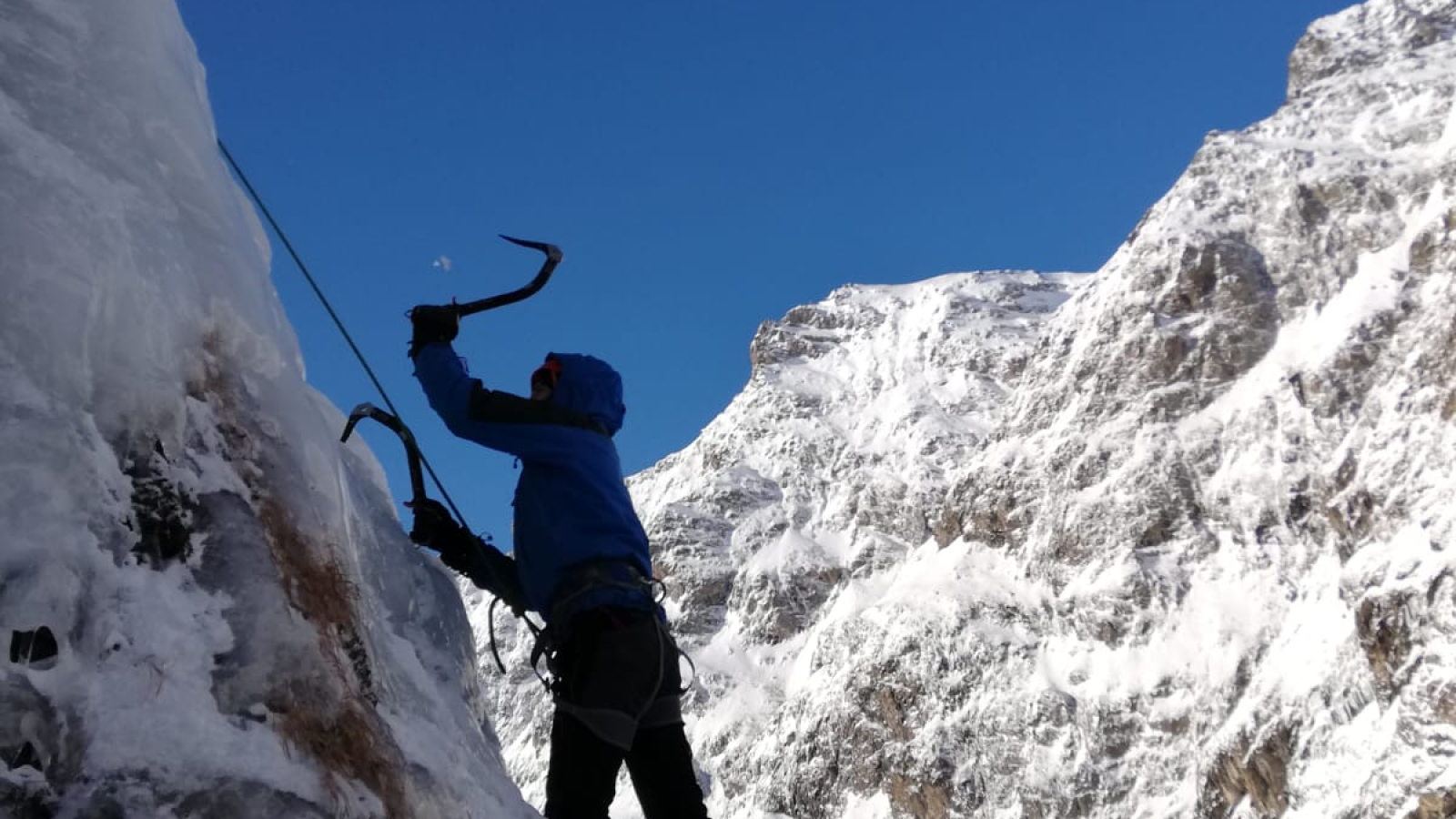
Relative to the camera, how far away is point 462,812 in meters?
4.21

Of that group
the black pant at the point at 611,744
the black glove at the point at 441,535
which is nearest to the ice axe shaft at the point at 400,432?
the black glove at the point at 441,535

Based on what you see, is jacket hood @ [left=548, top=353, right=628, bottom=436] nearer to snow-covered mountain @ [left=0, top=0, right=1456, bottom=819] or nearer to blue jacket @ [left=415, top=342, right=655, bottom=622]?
blue jacket @ [left=415, top=342, right=655, bottom=622]

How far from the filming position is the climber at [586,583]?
4.31 metres

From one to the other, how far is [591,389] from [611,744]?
1437 mm

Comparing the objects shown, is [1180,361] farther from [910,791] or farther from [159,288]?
[159,288]

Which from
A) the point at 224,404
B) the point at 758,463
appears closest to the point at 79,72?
the point at 224,404

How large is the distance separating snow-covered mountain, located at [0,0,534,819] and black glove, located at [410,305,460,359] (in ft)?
1.88

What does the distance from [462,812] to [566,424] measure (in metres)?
1.46

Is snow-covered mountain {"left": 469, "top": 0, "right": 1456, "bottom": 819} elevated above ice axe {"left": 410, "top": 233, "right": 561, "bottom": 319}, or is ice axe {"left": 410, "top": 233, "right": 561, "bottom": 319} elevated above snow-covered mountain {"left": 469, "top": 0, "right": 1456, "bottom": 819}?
snow-covered mountain {"left": 469, "top": 0, "right": 1456, "bottom": 819}

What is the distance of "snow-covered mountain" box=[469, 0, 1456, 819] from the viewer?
72.1 metres

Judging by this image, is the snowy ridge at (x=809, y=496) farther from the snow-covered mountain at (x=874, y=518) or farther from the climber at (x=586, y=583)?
the climber at (x=586, y=583)

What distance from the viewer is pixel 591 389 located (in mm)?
4980

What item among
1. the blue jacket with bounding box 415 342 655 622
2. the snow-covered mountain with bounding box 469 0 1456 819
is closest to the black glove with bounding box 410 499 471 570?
the blue jacket with bounding box 415 342 655 622

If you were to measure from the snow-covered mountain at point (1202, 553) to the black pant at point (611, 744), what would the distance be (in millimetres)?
63714
